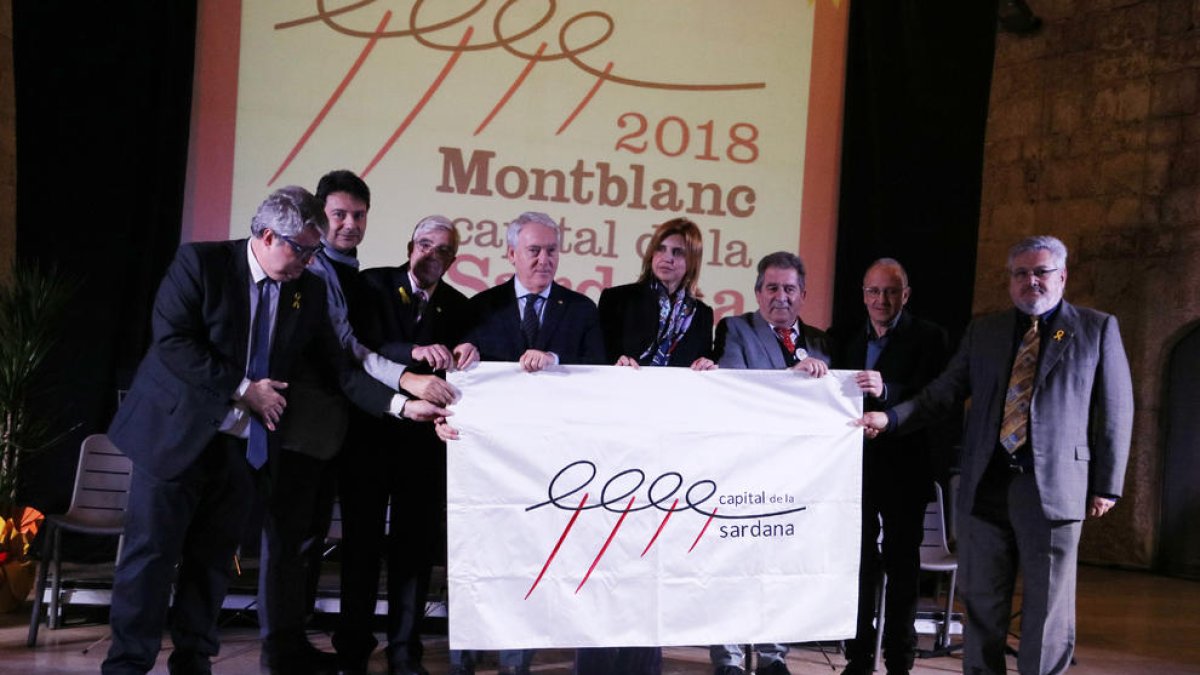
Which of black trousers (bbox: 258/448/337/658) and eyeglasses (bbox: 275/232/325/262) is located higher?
eyeglasses (bbox: 275/232/325/262)

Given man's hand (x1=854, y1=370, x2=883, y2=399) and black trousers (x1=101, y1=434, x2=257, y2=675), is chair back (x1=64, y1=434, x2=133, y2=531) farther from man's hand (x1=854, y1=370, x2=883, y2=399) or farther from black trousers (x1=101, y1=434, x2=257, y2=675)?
man's hand (x1=854, y1=370, x2=883, y2=399)

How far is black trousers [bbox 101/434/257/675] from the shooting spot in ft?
10.6

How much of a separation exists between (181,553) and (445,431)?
0.84 metres

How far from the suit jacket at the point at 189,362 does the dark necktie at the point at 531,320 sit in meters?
0.87

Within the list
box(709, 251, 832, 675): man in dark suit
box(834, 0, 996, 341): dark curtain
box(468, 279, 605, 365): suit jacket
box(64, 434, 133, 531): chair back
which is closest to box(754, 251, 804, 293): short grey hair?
box(709, 251, 832, 675): man in dark suit

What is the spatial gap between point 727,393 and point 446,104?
7.86 feet

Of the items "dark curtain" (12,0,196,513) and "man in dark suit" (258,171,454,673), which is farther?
A: "dark curtain" (12,0,196,513)

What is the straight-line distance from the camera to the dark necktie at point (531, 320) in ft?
12.4

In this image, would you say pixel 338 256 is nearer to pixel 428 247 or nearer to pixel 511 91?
pixel 428 247

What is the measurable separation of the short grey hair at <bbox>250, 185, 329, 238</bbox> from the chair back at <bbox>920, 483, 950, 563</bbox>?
2.99m

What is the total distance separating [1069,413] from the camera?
366 centimetres

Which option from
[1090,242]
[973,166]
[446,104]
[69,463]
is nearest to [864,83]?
[973,166]

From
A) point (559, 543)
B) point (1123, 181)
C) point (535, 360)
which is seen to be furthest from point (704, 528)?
point (1123, 181)

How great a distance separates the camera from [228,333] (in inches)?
130
